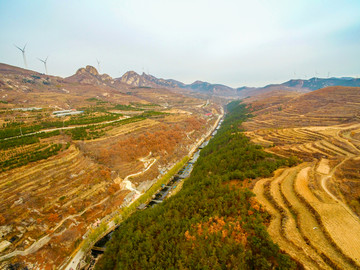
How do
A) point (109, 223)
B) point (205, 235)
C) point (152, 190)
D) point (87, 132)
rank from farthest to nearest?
point (87, 132) → point (152, 190) → point (109, 223) → point (205, 235)

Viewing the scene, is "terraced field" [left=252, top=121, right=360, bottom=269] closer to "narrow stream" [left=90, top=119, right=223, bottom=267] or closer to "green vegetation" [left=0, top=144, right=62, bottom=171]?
"narrow stream" [left=90, top=119, right=223, bottom=267]

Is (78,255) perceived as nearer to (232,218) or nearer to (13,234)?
(13,234)

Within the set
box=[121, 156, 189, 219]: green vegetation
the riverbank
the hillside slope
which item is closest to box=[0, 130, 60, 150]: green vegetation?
the riverbank

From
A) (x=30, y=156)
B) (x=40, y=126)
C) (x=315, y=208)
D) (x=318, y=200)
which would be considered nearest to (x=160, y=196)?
(x=30, y=156)

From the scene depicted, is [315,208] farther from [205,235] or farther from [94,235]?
[94,235]

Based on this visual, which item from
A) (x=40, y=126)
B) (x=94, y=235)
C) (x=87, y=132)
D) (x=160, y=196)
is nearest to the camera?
(x=94, y=235)

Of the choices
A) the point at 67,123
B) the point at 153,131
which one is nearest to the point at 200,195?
the point at 153,131

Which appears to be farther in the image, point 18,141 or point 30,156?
point 18,141
